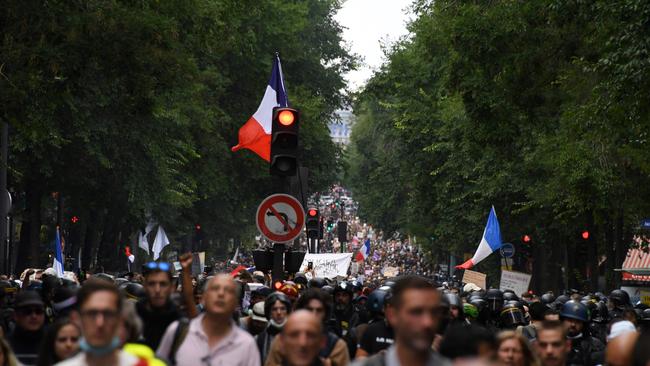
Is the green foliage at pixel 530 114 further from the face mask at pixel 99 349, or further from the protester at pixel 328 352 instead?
the face mask at pixel 99 349

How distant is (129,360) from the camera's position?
6.57m

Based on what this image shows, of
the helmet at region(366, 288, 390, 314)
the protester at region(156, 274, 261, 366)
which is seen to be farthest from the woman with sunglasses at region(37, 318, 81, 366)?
the helmet at region(366, 288, 390, 314)

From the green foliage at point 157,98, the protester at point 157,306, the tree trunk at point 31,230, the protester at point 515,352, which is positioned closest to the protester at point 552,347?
the protester at point 515,352

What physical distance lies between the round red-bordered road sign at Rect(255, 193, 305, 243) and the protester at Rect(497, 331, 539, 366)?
666cm

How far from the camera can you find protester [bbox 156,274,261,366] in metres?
8.35

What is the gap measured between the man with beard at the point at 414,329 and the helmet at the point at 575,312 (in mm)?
7622

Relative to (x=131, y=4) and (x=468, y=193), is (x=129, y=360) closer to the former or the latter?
(x=131, y=4)

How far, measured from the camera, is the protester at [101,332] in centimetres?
640

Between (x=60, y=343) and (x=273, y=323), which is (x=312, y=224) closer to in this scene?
(x=273, y=323)

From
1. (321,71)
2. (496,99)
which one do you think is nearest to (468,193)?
(321,71)

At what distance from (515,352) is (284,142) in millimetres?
6323

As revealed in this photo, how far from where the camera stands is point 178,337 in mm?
8789

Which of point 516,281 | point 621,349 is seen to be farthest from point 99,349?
point 516,281

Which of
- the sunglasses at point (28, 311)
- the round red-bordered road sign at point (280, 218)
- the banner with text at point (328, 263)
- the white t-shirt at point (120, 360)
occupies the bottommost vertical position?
the white t-shirt at point (120, 360)
